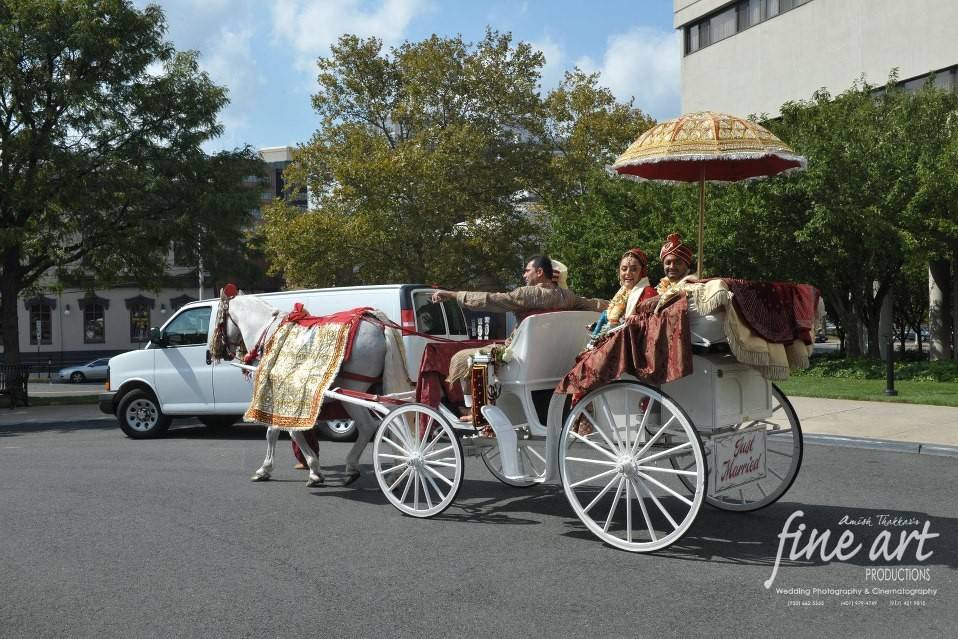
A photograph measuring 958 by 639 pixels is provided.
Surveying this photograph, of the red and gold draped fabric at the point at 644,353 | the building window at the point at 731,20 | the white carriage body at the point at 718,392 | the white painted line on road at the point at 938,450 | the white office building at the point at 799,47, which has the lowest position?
the white painted line on road at the point at 938,450

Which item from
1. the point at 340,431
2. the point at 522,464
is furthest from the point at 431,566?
the point at 340,431

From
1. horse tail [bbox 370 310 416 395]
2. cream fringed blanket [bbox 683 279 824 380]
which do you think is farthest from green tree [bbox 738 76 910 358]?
cream fringed blanket [bbox 683 279 824 380]

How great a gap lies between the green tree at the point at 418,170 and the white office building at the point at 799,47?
10.8 meters

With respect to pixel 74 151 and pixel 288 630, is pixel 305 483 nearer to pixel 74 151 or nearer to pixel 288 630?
pixel 288 630

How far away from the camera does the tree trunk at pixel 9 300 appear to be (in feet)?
74.4

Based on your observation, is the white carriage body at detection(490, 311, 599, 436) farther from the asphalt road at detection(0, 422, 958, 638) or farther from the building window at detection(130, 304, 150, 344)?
the building window at detection(130, 304, 150, 344)

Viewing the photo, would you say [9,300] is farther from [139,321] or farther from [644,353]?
[139,321]

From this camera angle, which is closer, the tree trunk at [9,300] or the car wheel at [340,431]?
the car wheel at [340,431]

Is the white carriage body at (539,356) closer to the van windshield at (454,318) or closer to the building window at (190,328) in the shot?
the van windshield at (454,318)

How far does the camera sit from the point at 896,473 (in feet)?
29.8

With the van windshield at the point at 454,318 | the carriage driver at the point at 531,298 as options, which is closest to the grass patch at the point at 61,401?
the van windshield at the point at 454,318

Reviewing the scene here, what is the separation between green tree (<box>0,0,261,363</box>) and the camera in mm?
21141

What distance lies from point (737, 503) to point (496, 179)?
26.1 m

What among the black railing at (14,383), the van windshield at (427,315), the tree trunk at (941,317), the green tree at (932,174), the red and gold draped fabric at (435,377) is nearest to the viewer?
the red and gold draped fabric at (435,377)
